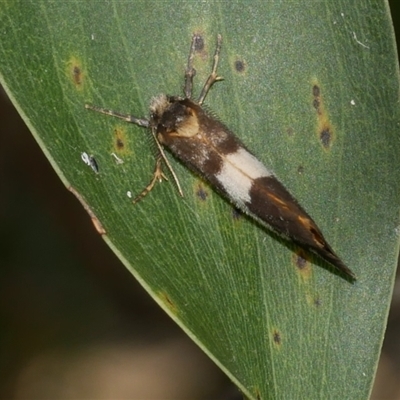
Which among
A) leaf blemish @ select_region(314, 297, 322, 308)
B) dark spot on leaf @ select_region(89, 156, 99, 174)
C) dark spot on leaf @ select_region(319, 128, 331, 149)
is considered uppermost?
dark spot on leaf @ select_region(89, 156, 99, 174)

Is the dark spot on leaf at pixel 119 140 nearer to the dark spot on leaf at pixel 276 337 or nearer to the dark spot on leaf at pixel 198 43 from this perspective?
the dark spot on leaf at pixel 198 43

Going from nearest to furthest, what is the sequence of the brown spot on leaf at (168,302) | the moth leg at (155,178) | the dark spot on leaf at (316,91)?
the brown spot on leaf at (168,302) < the moth leg at (155,178) < the dark spot on leaf at (316,91)

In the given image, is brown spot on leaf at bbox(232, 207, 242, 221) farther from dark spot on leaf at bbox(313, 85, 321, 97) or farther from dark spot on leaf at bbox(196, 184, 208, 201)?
dark spot on leaf at bbox(313, 85, 321, 97)

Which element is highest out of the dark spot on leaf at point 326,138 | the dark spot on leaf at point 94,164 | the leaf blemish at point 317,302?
the dark spot on leaf at point 94,164

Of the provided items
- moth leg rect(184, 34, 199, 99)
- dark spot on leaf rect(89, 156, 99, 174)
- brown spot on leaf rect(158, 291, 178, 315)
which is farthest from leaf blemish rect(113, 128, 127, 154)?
brown spot on leaf rect(158, 291, 178, 315)

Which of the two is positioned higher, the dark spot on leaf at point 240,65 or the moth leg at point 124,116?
the moth leg at point 124,116

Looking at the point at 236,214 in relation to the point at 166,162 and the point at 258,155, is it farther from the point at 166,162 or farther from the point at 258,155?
the point at 166,162

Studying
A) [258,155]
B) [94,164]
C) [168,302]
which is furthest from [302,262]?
[94,164]

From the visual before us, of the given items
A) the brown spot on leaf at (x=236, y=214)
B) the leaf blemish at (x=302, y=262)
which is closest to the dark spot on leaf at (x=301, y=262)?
the leaf blemish at (x=302, y=262)
